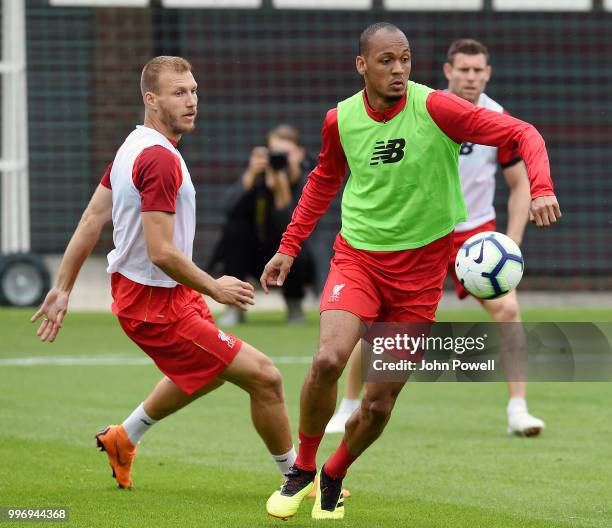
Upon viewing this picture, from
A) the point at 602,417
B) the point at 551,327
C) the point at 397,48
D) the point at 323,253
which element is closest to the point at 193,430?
the point at 602,417

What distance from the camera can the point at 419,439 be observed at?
817 cm

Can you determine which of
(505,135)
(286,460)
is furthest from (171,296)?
(505,135)

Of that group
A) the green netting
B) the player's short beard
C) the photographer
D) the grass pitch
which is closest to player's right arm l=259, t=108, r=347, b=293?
the player's short beard

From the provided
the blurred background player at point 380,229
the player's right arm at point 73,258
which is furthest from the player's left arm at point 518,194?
the player's right arm at point 73,258

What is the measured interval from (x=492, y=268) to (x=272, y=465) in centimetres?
195

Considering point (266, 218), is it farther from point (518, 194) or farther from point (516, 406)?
point (516, 406)

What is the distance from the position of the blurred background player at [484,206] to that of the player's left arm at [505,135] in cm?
259

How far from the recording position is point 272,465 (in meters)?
7.25

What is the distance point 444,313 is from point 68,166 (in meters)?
5.70

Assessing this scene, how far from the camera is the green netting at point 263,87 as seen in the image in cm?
1855

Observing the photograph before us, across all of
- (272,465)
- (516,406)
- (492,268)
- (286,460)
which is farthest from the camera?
(516,406)

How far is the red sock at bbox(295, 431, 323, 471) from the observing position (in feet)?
19.5

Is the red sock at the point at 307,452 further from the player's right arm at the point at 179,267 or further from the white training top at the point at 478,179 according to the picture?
the white training top at the point at 478,179

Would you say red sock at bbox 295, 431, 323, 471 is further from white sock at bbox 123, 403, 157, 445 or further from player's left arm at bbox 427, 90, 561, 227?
player's left arm at bbox 427, 90, 561, 227
